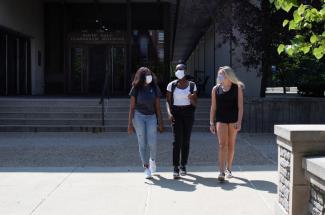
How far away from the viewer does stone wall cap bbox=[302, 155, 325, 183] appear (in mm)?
4486

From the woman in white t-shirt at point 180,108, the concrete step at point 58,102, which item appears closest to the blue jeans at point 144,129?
the woman in white t-shirt at point 180,108

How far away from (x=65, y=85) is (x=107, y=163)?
647 inches

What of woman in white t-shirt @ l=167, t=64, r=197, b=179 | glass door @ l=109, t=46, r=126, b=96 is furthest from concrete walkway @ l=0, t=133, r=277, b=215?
→ glass door @ l=109, t=46, r=126, b=96

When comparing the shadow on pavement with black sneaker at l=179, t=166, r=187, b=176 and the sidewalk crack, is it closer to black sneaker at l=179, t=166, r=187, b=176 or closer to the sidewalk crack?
black sneaker at l=179, t=166, r=187, b=176

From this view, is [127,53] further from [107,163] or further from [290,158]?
[290,158]

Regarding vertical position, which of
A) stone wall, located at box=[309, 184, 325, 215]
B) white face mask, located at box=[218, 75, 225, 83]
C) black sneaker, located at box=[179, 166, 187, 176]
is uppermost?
white face mask, located at box=[218, 75, 225, 83]

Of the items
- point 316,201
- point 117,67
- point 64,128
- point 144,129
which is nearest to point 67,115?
point 64,128

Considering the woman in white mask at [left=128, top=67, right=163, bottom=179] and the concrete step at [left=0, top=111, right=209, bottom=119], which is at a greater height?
the woman in white mask at [left=128, top=67, right=163, bottom=179]

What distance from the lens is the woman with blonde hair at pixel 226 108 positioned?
27.0 ft

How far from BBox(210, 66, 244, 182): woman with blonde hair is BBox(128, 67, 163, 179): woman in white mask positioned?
3.43ft

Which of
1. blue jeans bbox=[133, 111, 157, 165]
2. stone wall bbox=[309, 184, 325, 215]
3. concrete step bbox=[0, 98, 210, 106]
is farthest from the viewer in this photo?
concrete step bbox=[0, 98, 210, 106]

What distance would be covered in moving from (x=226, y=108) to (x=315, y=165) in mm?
3587

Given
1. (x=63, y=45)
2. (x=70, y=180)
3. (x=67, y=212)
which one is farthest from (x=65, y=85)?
(x=67, y=212)

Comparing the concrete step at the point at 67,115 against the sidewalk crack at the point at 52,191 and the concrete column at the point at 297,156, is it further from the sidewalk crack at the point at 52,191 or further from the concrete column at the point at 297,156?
the concrete column at the point at 297,156
